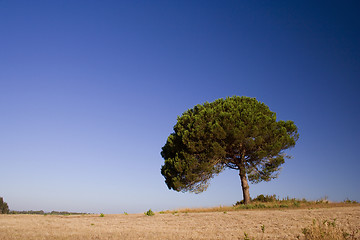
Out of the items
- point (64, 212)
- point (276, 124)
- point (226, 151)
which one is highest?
point (276, 124)

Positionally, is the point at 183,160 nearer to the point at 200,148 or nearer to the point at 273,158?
the point at 200,148

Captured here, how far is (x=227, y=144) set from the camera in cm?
2567

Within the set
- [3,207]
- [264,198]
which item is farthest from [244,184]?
[3,207]

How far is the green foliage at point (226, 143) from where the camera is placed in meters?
25.1

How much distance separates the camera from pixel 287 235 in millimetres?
8273

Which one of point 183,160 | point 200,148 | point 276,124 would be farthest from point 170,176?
point 276,124

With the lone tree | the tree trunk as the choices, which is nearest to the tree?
the lone tree

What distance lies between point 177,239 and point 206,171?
17.9m

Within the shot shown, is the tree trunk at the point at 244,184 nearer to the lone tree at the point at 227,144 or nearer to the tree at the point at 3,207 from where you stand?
the lone tree at the point at 227,144

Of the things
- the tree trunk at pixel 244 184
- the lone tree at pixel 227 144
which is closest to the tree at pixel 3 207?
the lone tree at pixel 227 144

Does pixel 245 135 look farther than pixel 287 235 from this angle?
Yes

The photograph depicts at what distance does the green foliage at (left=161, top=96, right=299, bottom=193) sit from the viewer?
25.1 metres

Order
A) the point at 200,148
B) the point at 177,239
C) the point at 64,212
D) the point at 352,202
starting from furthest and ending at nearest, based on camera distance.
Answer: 1. the point at 200,148
2. the point at 352,202
3. the point at 64,212
4. the point at 177,239

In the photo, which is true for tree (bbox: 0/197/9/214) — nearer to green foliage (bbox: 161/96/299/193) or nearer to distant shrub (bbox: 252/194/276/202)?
green foliage (bbox: 161/96/299/193)
